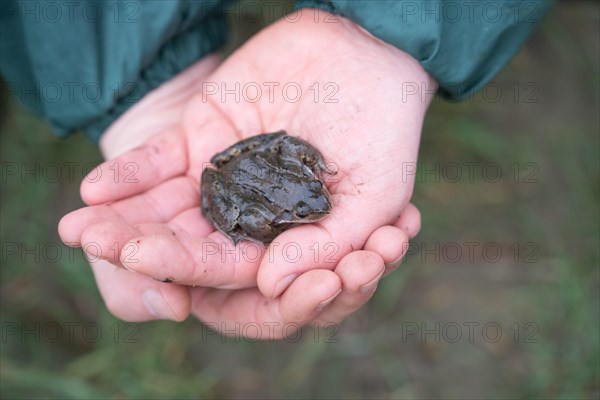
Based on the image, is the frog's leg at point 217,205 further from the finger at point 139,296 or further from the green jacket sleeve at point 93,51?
the green jacket sleeve at point 93,51

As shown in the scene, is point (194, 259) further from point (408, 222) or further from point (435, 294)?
point (435, 294)

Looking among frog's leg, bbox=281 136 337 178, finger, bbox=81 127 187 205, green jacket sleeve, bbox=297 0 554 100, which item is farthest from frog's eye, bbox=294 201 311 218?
green jacket sleeve, bbox=297 0 554 100

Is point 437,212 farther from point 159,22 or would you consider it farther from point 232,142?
point 159,22

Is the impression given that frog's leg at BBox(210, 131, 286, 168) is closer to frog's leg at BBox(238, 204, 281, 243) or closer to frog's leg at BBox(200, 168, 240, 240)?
frog's leg at BBox(200, 168, 240, 240)

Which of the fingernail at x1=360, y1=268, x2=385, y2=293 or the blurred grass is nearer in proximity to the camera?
the fingernail at x1=360, y1=268, x2=385, y2=293

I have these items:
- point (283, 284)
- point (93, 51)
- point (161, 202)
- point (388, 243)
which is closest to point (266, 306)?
point (283, 284)

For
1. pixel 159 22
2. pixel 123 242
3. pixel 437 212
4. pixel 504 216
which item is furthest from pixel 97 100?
pixel 504 216
